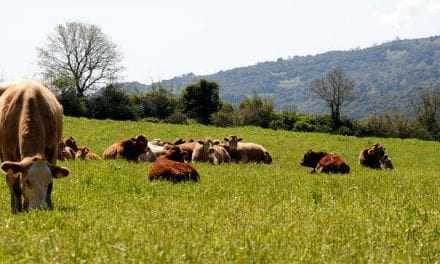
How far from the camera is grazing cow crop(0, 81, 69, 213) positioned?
36.0 ft

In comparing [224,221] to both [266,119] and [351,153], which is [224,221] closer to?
[351,153]

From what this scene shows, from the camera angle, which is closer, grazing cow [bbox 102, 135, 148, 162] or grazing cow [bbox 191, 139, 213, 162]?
grazing cow [bbox 102, 135, 148, 162]

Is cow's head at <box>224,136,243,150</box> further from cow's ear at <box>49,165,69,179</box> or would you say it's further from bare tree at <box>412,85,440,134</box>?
bare tree at <box>412,85,440,134</box>

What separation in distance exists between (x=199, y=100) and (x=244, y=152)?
57588mm

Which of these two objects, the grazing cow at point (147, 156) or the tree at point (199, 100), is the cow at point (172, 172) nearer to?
the grazing cow at point (147, 156)

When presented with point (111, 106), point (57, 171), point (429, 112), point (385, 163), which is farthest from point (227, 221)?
point (429, 112)

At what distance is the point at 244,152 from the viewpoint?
31766 mm

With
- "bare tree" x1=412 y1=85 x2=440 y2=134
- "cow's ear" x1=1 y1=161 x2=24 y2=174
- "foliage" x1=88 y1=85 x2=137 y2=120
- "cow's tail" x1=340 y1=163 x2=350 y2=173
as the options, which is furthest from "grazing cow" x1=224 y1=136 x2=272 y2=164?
"bare tree" x1=412 y1=85 x2=440 y2=134

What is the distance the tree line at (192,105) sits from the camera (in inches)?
3127

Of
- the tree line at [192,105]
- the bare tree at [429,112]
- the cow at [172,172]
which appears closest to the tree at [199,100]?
the tree line at [192,105]

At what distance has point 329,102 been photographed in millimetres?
105000

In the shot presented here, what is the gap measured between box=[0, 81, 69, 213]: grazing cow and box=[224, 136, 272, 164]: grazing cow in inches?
724

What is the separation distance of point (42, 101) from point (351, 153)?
101ft

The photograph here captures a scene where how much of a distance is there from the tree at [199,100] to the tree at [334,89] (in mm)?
23798
